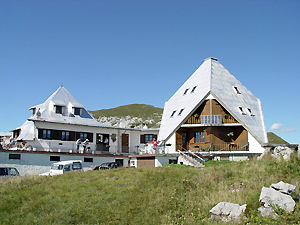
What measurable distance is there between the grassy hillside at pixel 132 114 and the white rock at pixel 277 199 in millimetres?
105463

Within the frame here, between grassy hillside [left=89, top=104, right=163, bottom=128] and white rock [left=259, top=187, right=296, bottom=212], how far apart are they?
105463 millimetres

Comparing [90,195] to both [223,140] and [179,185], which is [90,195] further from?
[223,140]

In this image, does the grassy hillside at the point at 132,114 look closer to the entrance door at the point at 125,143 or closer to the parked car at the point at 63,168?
the entrance door at the point at 125,143

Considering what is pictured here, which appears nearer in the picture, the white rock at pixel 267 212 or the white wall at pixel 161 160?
the white rock at pixel 267 212

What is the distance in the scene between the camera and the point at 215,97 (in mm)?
37562

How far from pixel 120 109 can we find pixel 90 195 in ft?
433

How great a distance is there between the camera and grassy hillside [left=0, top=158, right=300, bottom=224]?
1386cm

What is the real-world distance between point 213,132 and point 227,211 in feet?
78.3

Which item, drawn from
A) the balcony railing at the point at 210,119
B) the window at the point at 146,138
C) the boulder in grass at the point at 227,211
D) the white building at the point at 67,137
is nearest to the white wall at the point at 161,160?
the balcony railing at the point at 210,119

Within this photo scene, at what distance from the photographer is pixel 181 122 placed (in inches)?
1473

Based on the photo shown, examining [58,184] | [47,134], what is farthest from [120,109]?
[58,184]

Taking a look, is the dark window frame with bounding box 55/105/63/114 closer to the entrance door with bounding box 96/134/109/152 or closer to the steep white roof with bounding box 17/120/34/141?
the steep white roof with bounding box 17/120/34/141

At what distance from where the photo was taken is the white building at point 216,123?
3603 cm

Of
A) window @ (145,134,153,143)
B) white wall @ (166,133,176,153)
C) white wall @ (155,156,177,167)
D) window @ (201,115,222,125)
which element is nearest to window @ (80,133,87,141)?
window @ (145,134,153,143)
